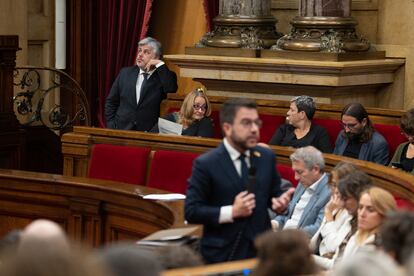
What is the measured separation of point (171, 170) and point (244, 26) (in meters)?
2.47

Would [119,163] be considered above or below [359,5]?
below

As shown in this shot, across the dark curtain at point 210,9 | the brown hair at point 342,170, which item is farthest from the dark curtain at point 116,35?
the brown hair at point 342,170

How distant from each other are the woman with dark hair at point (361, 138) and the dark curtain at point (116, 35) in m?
4.04

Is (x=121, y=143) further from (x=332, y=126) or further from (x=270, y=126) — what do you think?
(x=332, y=126)

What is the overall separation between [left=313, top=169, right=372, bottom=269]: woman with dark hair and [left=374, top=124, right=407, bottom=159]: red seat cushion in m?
2.48

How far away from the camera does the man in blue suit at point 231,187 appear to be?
178 inches

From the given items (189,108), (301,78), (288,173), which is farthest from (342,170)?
(301,78)

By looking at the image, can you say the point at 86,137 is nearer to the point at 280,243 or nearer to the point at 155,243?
the point at 155,243

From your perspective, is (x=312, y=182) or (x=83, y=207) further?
(x=83, y=207)

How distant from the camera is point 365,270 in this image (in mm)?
2291

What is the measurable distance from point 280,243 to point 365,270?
734 millimetres

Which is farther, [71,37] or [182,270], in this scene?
[71,37]

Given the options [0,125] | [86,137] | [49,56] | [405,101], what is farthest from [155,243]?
[49,56]

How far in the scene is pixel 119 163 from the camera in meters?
7.64
